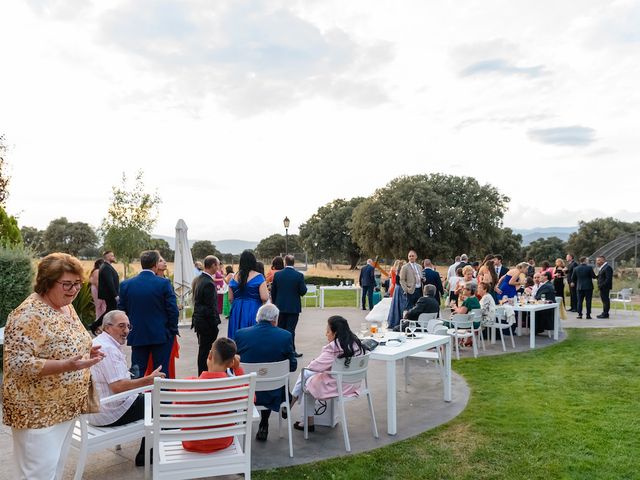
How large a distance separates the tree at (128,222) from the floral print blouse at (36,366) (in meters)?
19.2

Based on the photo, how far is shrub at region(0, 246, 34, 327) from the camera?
7.60 metres

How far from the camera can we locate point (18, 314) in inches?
101

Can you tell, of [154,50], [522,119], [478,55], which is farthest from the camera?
[522,119]

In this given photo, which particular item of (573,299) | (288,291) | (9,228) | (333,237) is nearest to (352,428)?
(288,291)

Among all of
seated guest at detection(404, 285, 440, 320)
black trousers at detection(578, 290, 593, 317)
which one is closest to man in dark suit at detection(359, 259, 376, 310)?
black trousers at detection(578, 290, 593, 317)

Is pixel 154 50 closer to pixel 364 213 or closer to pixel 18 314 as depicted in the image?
pixel 18 314

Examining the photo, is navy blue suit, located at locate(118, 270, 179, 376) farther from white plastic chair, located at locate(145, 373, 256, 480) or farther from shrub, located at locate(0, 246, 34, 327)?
shrub, located at locate(0, 246, 34, 327)

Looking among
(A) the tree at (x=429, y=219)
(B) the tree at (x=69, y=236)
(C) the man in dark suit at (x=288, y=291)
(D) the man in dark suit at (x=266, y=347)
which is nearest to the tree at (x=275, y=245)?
(B) the tree at (x=69, y=236)

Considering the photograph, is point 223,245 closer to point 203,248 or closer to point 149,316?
point 203,248

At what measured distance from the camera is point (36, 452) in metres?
2.61

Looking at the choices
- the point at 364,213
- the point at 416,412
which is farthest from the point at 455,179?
the point at 416,412

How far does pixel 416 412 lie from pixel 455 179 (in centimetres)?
3420

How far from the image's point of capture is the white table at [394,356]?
4.87m

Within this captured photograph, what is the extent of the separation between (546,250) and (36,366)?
56263 mm
